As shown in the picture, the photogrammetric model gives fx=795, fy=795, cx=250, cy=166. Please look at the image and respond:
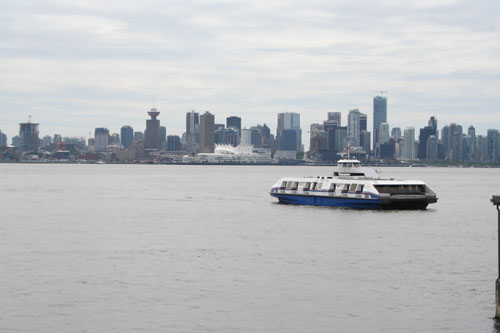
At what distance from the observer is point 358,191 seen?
287ft

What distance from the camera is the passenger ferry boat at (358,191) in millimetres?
85875

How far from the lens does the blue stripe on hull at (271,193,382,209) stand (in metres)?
86.2

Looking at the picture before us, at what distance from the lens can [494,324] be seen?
108 ft

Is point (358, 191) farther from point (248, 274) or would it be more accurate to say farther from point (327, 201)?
point (248, 274)

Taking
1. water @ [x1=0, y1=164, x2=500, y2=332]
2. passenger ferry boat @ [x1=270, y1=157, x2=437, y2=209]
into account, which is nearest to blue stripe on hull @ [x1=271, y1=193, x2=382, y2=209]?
passenger ferry boat @ [x1=270, y1=157, x2=437, y2=209]

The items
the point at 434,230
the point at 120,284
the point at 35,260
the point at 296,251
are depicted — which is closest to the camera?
the point at 120,284

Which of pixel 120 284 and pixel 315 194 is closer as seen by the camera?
pixel 120 284

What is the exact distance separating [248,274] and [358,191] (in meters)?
44.2

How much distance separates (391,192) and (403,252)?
3167 cm

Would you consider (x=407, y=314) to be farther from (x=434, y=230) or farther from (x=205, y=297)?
(x=434, y=230)

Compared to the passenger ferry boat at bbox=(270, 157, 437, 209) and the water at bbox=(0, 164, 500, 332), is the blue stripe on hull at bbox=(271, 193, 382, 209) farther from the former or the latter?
the water at bbox=(0, 164, 500, 332)

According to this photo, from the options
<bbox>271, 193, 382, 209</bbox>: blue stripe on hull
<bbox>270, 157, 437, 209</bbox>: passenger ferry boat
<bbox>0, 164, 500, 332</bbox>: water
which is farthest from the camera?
<bbox>271, 193, 382, 209</bbox>: blue stripe on hull

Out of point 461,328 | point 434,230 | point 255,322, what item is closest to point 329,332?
point 255,322

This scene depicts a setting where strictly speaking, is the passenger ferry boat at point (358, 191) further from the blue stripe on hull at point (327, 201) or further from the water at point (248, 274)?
the water at point (248, 274)
